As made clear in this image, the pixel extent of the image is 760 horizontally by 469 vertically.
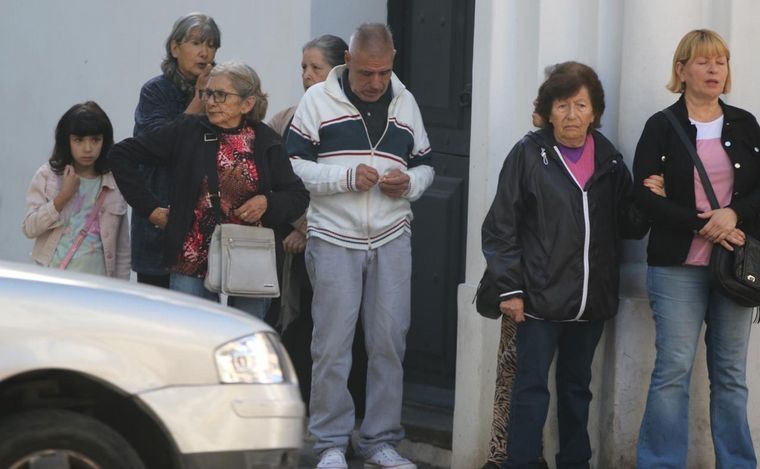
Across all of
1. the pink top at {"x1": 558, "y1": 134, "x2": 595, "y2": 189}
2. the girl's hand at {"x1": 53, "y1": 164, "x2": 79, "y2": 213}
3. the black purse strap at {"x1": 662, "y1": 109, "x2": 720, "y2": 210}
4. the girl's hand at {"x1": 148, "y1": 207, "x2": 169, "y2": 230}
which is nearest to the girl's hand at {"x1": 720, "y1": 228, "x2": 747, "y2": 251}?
the black purse strap at {"x1": 662, "y1": 109, "x2": 720, "y2": 210}

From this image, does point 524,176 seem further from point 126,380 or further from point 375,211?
point 126,380

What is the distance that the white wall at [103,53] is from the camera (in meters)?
9.80

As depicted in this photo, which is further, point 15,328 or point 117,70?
point 117,70

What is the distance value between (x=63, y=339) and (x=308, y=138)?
2.66 metres

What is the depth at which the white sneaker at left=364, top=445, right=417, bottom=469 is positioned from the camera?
772cm

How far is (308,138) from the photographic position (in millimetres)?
7621

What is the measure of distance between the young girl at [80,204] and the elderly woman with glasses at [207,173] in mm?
584

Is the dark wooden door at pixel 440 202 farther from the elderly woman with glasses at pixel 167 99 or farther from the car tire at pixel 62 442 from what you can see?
the car tire at pixel 62 442

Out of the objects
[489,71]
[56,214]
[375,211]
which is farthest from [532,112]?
[56,214]

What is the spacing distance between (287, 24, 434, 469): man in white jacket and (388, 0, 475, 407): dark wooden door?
1.13m

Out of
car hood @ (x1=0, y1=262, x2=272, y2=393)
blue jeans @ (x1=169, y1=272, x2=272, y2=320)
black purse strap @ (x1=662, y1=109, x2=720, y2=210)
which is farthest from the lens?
blue jeans @ (x1=169, y1=272, x2=272, y2=320)

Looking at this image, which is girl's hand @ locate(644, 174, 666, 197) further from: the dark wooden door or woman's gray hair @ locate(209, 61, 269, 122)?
the dark wooden door

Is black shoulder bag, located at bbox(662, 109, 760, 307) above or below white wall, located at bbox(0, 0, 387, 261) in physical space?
below

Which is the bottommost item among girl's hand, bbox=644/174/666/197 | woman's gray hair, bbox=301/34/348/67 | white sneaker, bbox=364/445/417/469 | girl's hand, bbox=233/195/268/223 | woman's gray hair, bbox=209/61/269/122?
white sneaker, bbox=364/445/417/469
